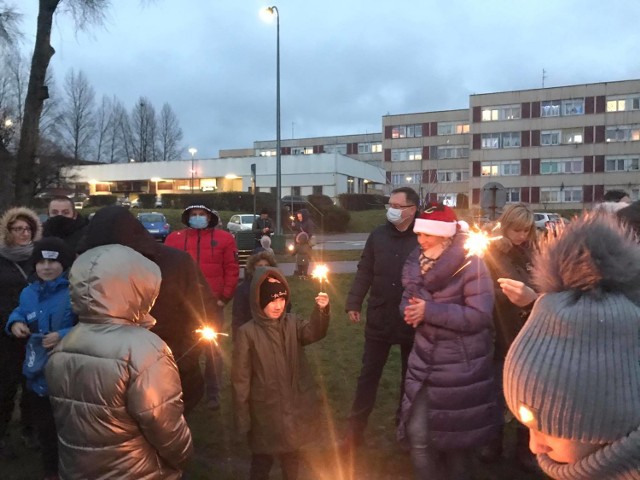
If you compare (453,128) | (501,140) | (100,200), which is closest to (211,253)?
(100,200)

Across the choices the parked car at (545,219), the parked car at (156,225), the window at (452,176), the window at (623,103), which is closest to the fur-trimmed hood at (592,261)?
the parked car at (545,219)

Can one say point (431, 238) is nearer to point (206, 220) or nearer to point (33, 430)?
point (206, 220)

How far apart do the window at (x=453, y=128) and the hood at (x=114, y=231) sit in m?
72.7

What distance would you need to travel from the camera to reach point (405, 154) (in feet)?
245

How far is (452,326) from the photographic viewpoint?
335 cm

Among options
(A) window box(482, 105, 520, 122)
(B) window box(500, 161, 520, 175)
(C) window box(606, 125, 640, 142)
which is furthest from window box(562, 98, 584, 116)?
(B) window box(500, 161, 520, 175)

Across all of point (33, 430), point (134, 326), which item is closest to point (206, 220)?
point (33, 430)

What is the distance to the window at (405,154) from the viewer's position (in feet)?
243

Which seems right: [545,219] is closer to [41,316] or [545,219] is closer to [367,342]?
[367,342]

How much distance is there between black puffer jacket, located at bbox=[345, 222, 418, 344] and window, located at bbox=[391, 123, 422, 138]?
2825 inches

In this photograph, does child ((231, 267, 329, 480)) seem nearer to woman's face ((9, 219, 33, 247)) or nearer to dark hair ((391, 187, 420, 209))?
dark hair ((391, 187, 420, 209))

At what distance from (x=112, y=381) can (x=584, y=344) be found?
1.90m

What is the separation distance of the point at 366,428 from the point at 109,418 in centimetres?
315

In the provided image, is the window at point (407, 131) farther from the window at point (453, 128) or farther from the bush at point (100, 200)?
the bush at point (100, 200)
